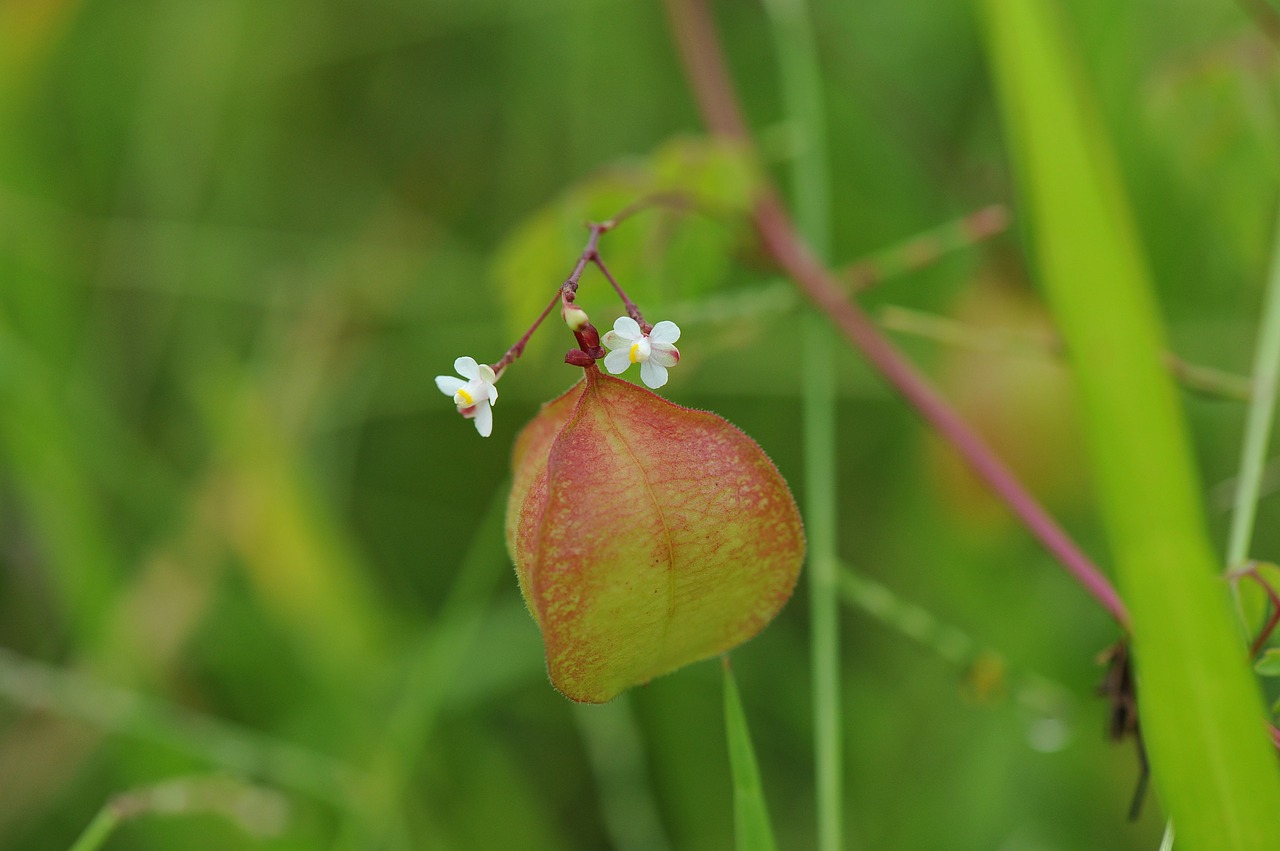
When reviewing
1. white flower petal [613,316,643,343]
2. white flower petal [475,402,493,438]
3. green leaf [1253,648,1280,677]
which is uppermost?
white flower petal [613,316,643,343]

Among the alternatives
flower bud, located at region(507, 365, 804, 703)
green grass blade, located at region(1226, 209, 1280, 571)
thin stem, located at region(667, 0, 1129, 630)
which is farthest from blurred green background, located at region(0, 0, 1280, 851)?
flower bud, located at region(507, 365, 804, 703)

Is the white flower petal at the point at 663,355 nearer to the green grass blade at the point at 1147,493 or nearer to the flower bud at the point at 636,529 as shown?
the flower bud at the point at 636,529

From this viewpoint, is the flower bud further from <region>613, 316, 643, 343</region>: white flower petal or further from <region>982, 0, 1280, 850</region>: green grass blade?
<region>982, 0, 1280, 850</region>: green grass blade

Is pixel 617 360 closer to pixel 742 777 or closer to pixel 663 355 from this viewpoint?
pixel 663 355

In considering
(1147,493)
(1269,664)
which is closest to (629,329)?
(1147,493)

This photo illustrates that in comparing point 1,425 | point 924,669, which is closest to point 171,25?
point 1,425

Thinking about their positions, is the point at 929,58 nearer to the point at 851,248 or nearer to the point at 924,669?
the point at 851,248
